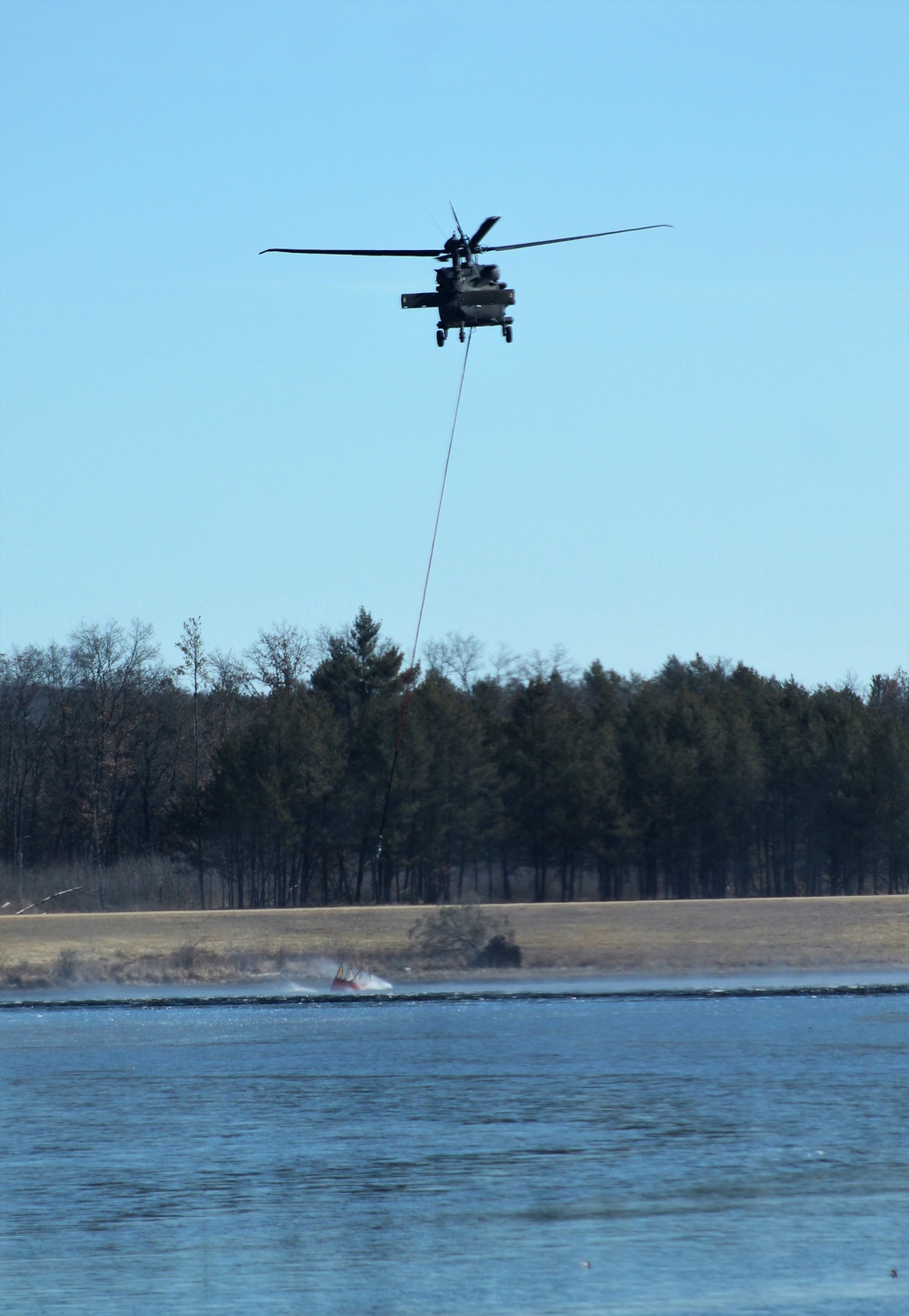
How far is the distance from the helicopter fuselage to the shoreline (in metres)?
35.9

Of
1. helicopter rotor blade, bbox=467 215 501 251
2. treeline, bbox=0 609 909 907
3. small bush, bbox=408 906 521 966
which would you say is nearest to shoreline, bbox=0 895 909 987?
small bush, bbox=408 906 521 966

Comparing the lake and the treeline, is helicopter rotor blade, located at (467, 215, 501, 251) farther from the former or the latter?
the treeline

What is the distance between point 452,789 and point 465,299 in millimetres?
56426

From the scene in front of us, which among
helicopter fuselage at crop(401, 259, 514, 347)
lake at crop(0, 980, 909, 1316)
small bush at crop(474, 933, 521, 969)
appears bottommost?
lake at crop(0, 980, 909, 1316)

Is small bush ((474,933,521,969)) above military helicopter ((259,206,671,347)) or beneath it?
beneath

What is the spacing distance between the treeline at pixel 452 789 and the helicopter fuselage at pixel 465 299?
168ft

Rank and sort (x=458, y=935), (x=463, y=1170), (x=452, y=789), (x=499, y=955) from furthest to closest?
(x=452, y=789), (x=458, y=935), (x=499, y=955), (x=463, y=1170)

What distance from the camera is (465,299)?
24.0 m

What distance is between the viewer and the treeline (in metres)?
78.4

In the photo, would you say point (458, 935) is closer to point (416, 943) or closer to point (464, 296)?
point (416, 943)

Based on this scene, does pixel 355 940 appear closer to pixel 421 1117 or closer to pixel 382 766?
pixel 382 766

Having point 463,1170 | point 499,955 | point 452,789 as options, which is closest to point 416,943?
point 499,955

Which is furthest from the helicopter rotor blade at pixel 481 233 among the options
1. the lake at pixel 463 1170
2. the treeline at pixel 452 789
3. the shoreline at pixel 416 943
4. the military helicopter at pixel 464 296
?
the treeline at pixel 452 789

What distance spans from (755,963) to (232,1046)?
2454 cm
